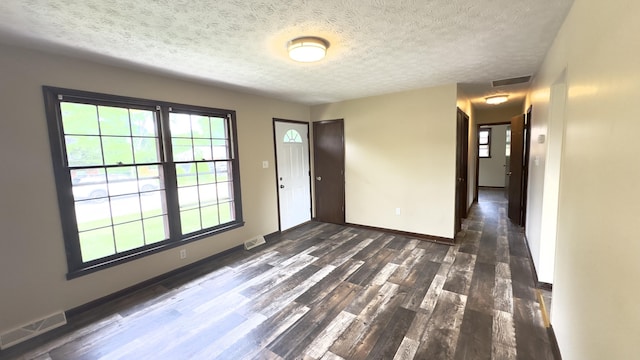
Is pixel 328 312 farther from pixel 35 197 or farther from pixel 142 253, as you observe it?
pixel 35 197

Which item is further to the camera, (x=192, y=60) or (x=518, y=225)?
(x=518, y=225)

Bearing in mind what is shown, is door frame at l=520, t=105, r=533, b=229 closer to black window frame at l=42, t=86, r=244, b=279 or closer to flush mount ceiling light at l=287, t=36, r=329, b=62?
flush mount ceiling light at l=287, t=36, r=329, b=62

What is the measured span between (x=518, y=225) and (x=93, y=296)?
6.46 m

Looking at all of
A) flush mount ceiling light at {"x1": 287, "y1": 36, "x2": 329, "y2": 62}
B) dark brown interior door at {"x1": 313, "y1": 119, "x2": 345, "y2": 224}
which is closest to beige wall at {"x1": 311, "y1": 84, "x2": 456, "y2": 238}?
dark brown interior door at {"x1": 313, "y1": 119, "x2": 345, "y2": 224}

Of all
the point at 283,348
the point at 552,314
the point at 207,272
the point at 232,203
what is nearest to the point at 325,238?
the point at 232,203

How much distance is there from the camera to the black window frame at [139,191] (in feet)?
7.85

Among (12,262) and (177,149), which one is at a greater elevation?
(177,149)

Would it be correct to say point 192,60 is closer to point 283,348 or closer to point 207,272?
point 207,272

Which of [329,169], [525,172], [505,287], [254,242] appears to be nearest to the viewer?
[505,287]

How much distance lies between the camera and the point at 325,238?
4512 millimetres

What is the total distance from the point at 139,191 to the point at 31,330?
4.81ft

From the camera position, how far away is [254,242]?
4242mm

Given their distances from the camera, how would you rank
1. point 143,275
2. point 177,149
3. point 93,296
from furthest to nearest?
point 177,149 < point 143,275 < point 93,296

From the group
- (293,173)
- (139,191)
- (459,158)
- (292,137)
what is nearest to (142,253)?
(139,191)
